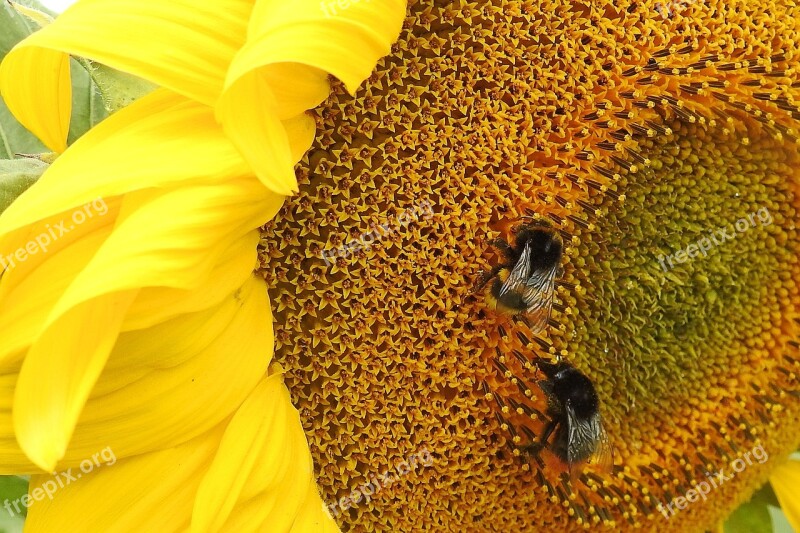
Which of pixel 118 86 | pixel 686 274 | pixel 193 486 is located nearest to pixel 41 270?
pixel 118 86

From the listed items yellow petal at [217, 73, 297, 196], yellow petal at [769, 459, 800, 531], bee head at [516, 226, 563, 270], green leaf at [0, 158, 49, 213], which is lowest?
yellow petal at [769, 459, 800, 531]

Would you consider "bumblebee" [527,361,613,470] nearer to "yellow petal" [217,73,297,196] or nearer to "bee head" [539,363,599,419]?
"bee head" [539,363,599,419]

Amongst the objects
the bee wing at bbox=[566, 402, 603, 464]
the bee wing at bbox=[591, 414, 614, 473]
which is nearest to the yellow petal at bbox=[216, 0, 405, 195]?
the bee wing at bbox=[566, 402, 603, 464]

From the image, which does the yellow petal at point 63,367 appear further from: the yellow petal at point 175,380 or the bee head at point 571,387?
the bee head at point 571,387

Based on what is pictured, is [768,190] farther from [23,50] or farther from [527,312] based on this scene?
[23,50]

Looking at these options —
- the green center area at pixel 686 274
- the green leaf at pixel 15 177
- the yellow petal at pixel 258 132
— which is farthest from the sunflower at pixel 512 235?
the green leaf at pixel 15 177

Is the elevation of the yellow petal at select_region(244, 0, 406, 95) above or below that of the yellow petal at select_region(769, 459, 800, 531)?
above

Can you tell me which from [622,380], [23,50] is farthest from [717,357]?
[23,50]
